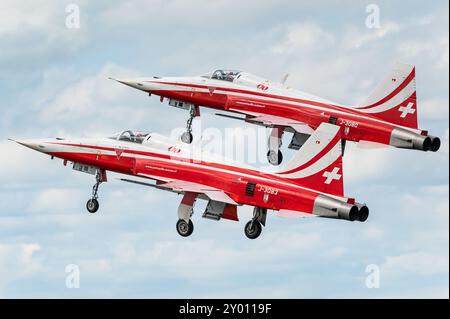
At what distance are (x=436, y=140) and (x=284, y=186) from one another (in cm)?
Result: 1116

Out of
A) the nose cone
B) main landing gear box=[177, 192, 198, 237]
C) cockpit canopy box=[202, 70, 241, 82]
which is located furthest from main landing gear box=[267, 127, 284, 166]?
the nose cone

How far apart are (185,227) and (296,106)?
10.4 meters

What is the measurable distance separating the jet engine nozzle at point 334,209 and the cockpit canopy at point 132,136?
986cm

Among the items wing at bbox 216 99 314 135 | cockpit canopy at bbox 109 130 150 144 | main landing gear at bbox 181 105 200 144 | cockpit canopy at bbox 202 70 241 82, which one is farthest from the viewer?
cockpit canopy at bbox 202 70 241 82

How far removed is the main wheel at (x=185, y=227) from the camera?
66.1 metres

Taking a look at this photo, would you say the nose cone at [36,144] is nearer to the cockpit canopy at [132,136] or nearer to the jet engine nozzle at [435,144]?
the cockpit canopy at [132,136]

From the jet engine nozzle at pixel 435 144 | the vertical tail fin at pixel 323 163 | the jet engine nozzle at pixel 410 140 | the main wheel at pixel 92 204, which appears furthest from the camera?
the jet engine nozzle at pixel 435 144

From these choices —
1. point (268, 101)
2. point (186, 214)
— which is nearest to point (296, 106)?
point (268, 101)

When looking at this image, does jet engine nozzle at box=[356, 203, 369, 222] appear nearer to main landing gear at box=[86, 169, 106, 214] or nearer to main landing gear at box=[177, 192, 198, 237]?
main landing gear at box=[177, 192, 198, 237]

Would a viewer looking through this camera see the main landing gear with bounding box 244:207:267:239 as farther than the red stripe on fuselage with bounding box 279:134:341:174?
Yes

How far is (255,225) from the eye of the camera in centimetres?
6462

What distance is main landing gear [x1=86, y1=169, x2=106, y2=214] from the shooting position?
69.7 meters

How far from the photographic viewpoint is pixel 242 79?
74625mm

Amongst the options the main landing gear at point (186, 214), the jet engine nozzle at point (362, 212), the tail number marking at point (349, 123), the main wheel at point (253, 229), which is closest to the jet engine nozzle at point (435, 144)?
the tail number marking at point (349, 123)
